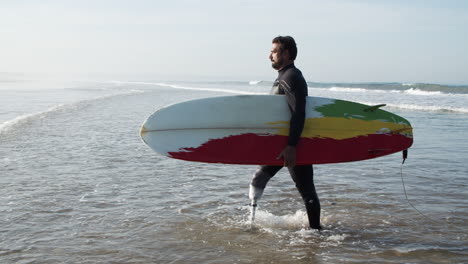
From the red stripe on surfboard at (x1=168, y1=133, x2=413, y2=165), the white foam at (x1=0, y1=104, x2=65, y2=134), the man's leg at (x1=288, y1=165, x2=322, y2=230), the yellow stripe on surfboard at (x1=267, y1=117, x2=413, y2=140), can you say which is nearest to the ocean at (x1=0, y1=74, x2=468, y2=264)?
the man's leg at (x1=288, y1=165, x2=322, y2=230)

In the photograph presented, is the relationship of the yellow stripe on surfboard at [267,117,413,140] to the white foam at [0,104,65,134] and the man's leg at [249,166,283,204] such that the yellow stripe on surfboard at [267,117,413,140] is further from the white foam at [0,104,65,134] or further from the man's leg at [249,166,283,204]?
the white foam at [0,104,65,134]

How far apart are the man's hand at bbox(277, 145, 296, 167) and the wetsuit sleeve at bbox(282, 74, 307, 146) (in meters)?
0.04

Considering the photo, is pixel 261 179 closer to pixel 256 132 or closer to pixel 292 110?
pixel 256 132

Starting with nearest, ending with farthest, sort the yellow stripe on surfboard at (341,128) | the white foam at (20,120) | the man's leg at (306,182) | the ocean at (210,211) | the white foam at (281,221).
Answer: the ocean at (210,211) < the man's leg at (306,182) < the yellow stripe on surfboard at (341,128) < the white foam at (281,221) < the white foam at (20,120)

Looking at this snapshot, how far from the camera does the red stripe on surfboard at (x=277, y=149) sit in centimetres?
398

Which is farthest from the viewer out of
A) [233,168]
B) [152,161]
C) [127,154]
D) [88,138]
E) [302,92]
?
[88,138]

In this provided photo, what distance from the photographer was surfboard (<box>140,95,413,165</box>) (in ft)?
13.1

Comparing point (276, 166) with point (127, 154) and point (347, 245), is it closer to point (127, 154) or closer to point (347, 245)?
point (347, 245)

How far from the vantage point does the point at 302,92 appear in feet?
12.0

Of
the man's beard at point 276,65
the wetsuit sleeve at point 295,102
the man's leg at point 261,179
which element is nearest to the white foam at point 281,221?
the man's leg at point 261,179

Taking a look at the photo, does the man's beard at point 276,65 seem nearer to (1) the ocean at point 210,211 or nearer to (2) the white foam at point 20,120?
(1) the ocean at point 210,211

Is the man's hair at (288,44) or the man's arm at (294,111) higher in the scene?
the man's hair at (288,44)

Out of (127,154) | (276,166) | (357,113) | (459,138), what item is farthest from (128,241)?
(459,138)

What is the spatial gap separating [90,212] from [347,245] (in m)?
2.43
